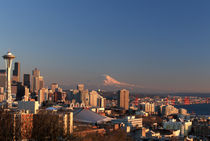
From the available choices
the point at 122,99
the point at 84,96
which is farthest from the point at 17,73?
the point at 122,99

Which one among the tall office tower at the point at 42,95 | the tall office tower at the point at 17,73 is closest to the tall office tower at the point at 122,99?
the tall office tower at the point at 42,95

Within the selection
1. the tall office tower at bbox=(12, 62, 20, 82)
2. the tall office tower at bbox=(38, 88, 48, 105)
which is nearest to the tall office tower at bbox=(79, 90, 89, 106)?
the tall office tower at bbox=(38, 88, 48, 105)

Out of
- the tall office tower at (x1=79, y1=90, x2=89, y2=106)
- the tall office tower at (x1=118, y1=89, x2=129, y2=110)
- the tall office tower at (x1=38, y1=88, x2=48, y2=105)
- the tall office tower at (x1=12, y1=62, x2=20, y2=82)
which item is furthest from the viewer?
the tall office tower at (x1=12, y1=62, x2=20, y2=82)

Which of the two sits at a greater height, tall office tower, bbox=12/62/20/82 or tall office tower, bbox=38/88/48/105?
tall office tower, bbox=12/62/20/82

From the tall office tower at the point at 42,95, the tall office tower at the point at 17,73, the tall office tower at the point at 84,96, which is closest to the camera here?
the tall office tower at the point at 42,95

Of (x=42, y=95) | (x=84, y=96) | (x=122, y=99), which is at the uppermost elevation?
(x=42, y=95)

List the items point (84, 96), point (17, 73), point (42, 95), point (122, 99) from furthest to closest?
point (17, 73) → point (84, 96) → point (122, 99) → point (42, 95)

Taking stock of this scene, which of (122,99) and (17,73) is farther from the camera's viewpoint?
(17,73)

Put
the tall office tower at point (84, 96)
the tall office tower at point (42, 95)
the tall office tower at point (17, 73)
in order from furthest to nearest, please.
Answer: the tall office tower at point (17, 73), the tall office tower at point (84, 96), the tall office tower at point (42, 95)

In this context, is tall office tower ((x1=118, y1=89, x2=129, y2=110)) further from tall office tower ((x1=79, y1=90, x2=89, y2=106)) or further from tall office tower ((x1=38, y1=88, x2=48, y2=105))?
tall office tower ((x1=38, y1=88, x2=48, y2=105))

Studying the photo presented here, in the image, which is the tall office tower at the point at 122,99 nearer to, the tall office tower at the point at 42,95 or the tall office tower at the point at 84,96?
the tall office tower at the point at 84,96

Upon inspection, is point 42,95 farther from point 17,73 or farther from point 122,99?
point 17,73
